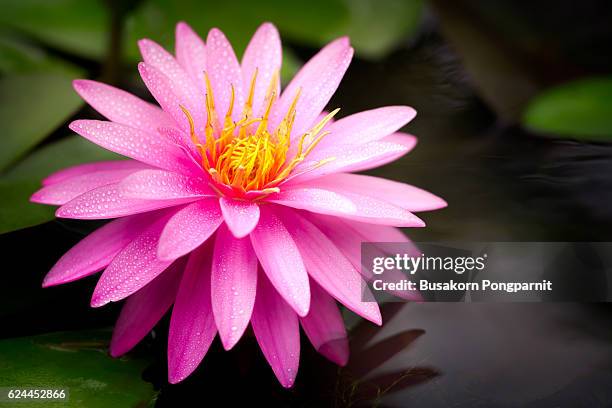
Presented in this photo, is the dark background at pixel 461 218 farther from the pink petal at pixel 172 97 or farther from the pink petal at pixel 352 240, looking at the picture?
the pink petal at pixel 172 97

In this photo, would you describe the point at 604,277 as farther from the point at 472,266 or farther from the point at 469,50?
the point at 469,50

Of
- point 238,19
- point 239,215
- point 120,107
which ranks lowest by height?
point 239,215

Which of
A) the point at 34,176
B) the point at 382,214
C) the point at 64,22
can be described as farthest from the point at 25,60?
the point at 382,214

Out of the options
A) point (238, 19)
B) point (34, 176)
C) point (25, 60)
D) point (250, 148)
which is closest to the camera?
point (250, 148)

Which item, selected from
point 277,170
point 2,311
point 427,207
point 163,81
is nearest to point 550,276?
point 427,207

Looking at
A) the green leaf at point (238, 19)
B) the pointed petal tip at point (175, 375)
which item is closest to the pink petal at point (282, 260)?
the pointed petal tip at point (175, 375)

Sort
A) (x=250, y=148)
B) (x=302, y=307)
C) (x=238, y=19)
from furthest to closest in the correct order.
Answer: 1. (x=238, y=19)
2. (x=250, y=148)
3. (x=302, y=307)

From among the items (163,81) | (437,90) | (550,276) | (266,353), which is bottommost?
(266,353)

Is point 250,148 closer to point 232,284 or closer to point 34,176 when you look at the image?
point 232,284
